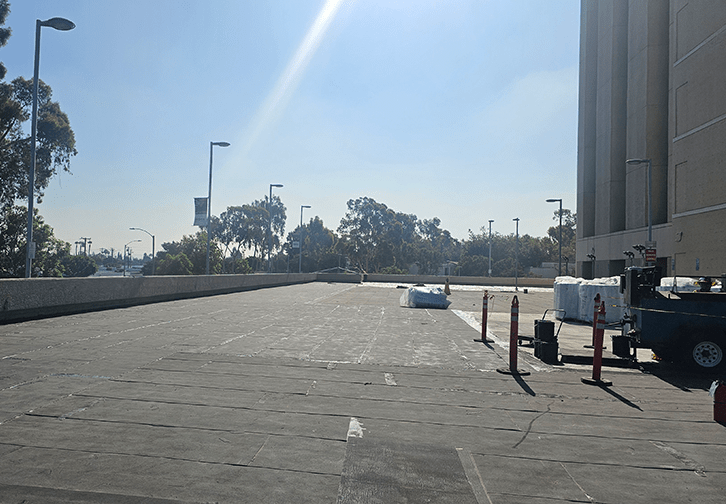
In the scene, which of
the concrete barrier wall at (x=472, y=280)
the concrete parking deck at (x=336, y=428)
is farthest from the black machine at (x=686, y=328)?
the concrete barrier wall at (x=472, y=280)

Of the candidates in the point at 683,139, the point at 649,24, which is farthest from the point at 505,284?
the point at 683,139

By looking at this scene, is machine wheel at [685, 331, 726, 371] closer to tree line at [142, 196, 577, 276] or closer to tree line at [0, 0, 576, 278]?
tree line at [0, 0, 576, 278]

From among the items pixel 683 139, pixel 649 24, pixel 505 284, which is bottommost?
pixel 505 284

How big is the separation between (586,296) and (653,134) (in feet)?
89.5

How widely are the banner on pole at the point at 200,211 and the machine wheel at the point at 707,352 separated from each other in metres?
29.2

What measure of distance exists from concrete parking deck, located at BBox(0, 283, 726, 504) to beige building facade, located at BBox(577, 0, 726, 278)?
1919 cm

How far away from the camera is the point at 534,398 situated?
24.2ft

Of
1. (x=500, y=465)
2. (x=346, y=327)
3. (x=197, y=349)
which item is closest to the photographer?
(x=500, y=465)

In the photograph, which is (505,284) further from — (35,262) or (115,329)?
(115,329)

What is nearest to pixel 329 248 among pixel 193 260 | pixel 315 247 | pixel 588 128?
pixel 315 247

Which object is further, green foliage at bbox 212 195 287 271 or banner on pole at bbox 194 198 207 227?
green foliage at bbox 212 195 287 271

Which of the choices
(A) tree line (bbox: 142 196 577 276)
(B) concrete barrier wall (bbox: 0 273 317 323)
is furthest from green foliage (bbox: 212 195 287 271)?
(B) concrete barrier wall (bbox: 0 273 317 323)

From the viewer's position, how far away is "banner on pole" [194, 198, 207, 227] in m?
33.4

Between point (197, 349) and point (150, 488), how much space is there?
6.88m
